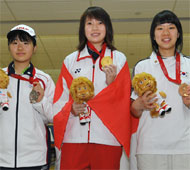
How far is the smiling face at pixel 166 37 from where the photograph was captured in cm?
237

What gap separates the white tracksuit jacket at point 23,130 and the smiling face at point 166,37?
3.28 feet

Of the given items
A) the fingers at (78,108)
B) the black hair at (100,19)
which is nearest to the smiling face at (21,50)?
the black hair at (100,19)

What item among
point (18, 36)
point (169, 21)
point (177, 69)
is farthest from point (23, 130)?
point (169, 21)

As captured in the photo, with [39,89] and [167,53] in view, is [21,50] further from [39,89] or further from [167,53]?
[167,53]

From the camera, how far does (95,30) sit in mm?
2346

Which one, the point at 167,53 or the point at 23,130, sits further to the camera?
the point at 167,53

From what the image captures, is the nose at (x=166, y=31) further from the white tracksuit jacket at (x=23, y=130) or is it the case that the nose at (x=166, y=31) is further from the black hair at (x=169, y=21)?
the white tracksuit jacket at (x=23, y=130)

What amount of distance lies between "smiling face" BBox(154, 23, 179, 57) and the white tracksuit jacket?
100 cm

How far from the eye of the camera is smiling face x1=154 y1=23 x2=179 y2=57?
93.3 inches

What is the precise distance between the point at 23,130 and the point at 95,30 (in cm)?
96

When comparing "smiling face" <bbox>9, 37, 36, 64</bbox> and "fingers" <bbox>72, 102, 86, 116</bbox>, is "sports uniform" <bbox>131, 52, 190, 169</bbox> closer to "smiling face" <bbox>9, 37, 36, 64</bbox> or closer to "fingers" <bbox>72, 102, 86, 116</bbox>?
"fingers" <bbox>72, 102, 86, 116</bbox>

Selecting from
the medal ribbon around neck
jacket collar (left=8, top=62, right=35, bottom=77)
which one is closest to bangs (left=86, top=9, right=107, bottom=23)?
the medal ribbon around neck

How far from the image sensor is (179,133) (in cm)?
217

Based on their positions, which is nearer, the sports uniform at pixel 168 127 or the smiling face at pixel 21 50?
the sports uniform at pixel 168 127
